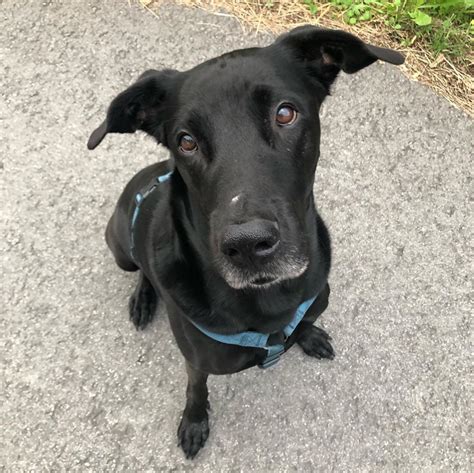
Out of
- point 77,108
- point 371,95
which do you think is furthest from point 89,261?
point 371,95

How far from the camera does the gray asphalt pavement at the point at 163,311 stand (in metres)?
2.84

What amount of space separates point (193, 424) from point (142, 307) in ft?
2.18

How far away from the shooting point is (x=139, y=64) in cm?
388

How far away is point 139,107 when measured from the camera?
2.25 metres

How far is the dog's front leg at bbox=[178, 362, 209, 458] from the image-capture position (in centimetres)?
271

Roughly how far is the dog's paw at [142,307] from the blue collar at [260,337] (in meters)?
0.84

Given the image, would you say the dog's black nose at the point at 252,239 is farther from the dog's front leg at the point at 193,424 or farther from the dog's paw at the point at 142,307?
the dog's paw at the point at 142,307

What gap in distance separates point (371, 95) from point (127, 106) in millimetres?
2126

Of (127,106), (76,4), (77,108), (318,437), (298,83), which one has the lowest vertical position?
(318,437)

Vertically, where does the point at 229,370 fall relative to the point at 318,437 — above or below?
above

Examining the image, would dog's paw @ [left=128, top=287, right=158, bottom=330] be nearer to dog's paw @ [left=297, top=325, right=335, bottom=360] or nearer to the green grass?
dog's paw @ [left=297, top=325, right=335, bottom=360]

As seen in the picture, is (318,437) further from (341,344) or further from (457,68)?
(457,68)

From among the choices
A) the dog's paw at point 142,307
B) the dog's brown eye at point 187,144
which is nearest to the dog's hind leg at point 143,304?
the dog's paw at point 142,307

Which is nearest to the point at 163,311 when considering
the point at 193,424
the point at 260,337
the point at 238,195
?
the point at 193,424
